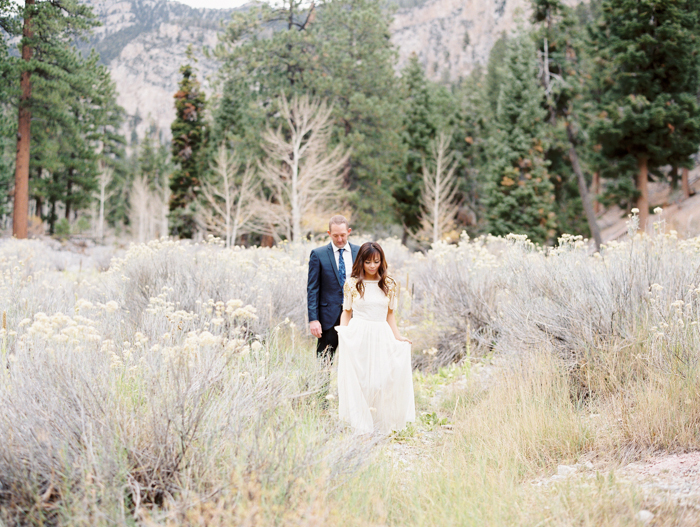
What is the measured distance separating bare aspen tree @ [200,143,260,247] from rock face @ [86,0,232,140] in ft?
469

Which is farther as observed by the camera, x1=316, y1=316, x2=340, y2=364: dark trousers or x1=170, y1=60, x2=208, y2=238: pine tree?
x1=170, y1=60, x2=208, y2=238: pine tree

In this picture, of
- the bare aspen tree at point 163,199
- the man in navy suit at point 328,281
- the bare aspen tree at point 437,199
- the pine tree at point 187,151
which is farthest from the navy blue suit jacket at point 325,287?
the bare aspen tree at point 163,199

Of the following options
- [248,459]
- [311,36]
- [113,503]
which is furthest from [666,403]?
[311,36]

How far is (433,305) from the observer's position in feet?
25.6

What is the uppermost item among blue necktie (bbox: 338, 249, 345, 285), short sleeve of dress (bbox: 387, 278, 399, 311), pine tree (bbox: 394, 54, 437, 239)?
pine tree (bbox: 394, 54, 437, 239)

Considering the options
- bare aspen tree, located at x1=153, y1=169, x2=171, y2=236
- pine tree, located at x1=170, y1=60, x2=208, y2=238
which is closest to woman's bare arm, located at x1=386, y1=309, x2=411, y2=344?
pine tree, located at x1=170, y1=60, x2=208, y2=238

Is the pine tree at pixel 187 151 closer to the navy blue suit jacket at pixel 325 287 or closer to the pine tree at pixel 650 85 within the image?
the pine tree at pixel 650 85

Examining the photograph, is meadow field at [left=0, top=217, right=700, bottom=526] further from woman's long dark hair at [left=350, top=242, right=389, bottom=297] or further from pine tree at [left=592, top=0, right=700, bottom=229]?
pine tree at [left=592, top=0, right=700, bottom=229]

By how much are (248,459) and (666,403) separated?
2995 mm

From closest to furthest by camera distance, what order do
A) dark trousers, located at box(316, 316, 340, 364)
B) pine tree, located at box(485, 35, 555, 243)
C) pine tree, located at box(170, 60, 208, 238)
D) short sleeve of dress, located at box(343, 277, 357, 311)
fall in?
short sleeve of dress, located at box(343, 277, 357, 311) < dark trousers, located at box(316, 316, 340, 364) < pine tree, located at box(485, 35, 555, 243) < pine tree, located at box(170, 60, 208, 238)

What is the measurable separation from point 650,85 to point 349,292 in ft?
84.3

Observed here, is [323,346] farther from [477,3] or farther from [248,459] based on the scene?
[477,3]

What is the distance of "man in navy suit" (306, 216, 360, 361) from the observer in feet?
16.5

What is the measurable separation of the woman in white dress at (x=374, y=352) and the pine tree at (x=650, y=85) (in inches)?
879
